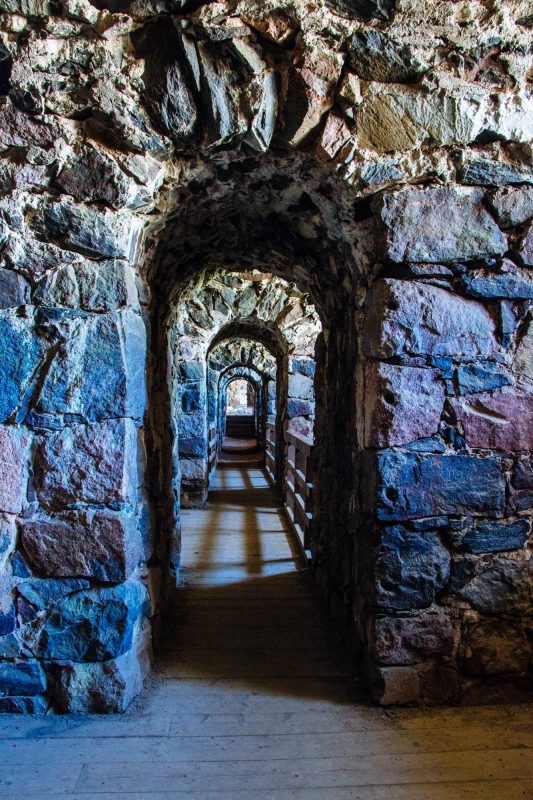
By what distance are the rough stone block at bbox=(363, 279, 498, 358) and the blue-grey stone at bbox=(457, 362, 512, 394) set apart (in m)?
0.05

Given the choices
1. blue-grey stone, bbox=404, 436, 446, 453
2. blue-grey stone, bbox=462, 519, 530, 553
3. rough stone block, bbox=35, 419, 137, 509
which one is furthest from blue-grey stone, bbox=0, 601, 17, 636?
blue-grey stone, bbox=462, 519, 530, 553

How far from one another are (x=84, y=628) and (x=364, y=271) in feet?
5.45

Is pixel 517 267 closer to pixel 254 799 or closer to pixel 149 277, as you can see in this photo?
pixel 149 277

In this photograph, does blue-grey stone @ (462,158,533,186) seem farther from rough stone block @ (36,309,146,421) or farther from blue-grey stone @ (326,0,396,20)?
rough stone block @ (36,309,146,421)

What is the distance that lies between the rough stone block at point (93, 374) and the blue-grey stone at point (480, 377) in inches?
47.3

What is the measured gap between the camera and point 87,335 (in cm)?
175

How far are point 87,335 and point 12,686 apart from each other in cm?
124

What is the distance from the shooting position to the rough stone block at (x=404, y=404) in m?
1.80

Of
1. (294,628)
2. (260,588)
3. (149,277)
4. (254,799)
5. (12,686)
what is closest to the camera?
(254,799)

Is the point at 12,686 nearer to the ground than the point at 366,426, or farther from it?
nearer to the ground

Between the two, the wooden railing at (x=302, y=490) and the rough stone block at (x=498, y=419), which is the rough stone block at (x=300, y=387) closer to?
the wooden railing at (x=302, y=490)

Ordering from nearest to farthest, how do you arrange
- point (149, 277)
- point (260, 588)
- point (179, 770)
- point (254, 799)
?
point (254, 799), point (179, 770), point (149, 277), point (260, 588)

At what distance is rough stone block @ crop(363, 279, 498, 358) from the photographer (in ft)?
5.91

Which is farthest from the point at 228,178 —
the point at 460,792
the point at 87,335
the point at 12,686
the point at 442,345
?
the point at 460,792
